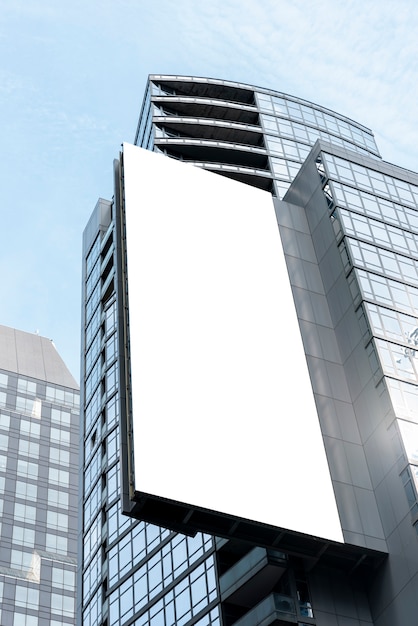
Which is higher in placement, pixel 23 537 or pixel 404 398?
pixel 23 537

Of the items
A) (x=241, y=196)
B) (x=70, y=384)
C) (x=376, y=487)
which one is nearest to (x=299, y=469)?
(x=376, y=487)

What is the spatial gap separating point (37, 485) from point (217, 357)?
251ft

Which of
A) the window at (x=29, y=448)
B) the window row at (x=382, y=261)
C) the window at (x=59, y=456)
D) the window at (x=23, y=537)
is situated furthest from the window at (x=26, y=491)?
the window row at (x=382, y=261)

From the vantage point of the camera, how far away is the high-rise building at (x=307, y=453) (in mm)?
44719

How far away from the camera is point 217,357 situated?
51188mm

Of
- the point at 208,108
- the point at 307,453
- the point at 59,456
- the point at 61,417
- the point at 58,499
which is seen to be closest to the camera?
the point at 307,453

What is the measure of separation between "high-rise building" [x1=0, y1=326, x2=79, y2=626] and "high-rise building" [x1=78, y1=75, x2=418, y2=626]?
1809 inches

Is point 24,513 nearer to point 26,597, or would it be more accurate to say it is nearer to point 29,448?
point 29,448

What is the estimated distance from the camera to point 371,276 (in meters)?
55.2

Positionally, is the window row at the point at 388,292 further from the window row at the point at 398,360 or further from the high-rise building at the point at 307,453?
the window row at the point at 398,360

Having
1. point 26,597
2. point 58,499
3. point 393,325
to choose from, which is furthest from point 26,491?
point 393,325

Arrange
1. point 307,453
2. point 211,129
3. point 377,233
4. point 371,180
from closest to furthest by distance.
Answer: point 307,453 → point 377,233 → point 371,180 → point 211,129

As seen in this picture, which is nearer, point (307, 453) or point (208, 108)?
point (307, 453)

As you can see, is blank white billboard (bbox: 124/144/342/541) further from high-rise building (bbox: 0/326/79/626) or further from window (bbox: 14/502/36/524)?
window (bbox: 14/502/36/524)
